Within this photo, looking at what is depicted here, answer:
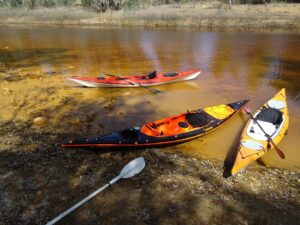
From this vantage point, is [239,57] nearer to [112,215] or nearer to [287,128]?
[287,128]

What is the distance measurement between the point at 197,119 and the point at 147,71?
27.7 feet

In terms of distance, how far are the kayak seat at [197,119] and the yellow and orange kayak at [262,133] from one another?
1.29 m

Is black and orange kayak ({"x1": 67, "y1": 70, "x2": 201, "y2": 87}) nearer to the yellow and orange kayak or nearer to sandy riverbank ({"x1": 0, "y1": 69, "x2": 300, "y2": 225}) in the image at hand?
sandy riverbank ({"x1": 0, "y1": 69, "x2": 300, "y2": 225})

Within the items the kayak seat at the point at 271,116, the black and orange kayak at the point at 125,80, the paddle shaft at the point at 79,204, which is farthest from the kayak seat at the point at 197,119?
the black and orange kayak at the point at 125,80

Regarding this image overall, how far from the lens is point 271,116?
9.48m

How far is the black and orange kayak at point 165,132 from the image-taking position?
7.82 m

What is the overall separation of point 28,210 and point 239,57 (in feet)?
60.1

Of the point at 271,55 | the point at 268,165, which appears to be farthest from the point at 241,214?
the point at 271,55

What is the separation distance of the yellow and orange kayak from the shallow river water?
47cm

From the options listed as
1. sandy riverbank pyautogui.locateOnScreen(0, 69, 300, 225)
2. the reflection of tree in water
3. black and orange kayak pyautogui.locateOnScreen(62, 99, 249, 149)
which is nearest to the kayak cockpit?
black and orange kayak pyautogui.locateOnScreen(62, 99, 249, 149)

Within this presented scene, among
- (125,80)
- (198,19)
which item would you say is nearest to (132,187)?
(125,80)

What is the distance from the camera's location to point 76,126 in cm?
972

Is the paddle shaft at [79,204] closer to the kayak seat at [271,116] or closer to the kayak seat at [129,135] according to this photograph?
the kayak seat at [129,135]

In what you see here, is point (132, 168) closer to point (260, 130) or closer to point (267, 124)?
point (260, 130)
